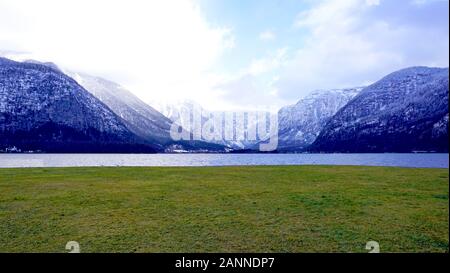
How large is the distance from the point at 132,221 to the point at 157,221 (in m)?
1.49

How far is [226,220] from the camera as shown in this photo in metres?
20.5

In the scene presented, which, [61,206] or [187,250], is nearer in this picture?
[187,250]

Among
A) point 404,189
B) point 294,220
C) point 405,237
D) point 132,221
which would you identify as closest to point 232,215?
point 294,220

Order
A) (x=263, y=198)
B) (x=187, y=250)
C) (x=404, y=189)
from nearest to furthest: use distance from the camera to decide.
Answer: (x=187, y=250)
(x=263, y=198)
(x=404, y=189)

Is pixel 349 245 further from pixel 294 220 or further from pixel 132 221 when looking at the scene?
pixel 132 221

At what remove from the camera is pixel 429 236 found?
16.9 m

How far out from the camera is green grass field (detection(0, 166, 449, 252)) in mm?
15750

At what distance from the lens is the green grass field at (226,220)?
620 inches
